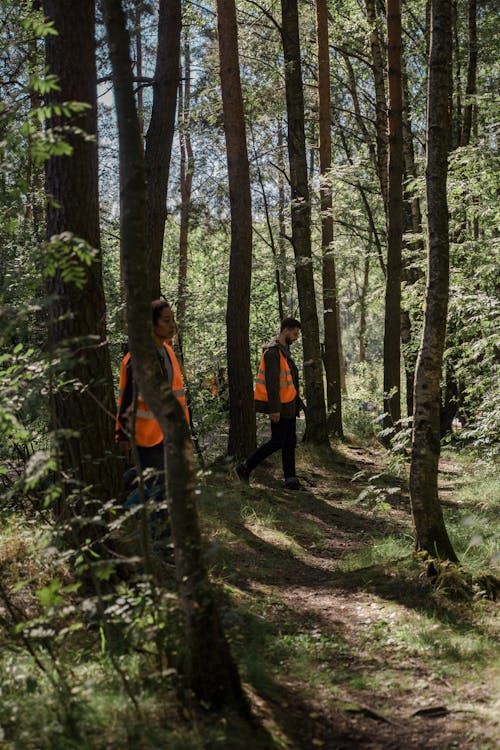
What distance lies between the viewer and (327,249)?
583 inches

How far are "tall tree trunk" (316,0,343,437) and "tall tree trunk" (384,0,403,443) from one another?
1.65 meters

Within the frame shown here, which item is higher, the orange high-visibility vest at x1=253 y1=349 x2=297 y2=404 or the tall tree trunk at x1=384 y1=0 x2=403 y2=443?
the tall tree trunk at x1=384 y1=0 x2=403 y2=443

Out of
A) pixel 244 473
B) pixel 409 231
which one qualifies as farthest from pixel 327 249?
pixel 244 473

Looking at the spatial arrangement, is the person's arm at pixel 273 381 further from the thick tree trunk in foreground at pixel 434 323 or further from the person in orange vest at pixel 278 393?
the thick tree trunk in foreground at pixel 434 323

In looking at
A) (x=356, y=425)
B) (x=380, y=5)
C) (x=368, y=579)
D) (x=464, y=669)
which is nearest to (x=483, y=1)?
(x=380, y=5)

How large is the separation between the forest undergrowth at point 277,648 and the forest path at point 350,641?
0.01 meters

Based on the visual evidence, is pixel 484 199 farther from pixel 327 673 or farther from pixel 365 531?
pixel 327 673

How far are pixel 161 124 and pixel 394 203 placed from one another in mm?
5737

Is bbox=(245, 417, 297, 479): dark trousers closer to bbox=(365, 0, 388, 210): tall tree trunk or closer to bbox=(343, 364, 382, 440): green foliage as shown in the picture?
bbox=(343, 364, 382, 440): green foliage

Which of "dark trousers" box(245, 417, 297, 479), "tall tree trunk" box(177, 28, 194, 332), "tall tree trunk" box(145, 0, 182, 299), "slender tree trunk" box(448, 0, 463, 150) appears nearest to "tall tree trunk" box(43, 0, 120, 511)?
"tall tree trunk" box(145, 0, 182, 299)

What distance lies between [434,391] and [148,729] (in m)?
3.55

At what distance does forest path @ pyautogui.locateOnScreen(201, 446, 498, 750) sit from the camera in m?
3.59

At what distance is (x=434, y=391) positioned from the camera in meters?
5.60

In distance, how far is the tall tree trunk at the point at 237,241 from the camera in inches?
412
